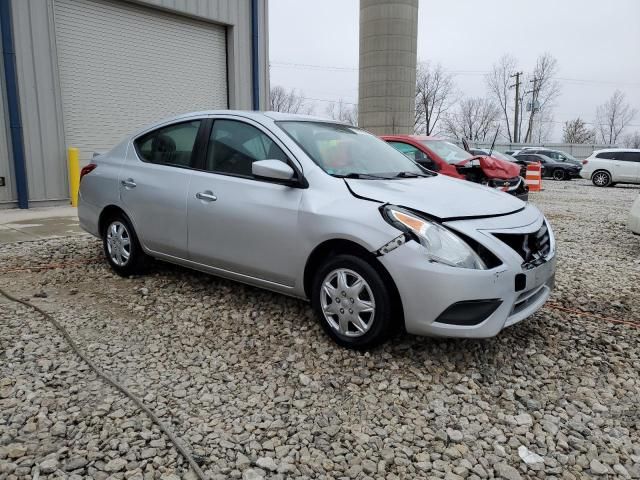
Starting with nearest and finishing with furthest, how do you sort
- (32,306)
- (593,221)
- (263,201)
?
(263,201), (32,306), (593,221)

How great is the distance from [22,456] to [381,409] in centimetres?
175

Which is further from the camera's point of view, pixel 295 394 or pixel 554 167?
pixel 554 167

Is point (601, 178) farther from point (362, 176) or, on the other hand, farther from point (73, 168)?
point (362, 176)

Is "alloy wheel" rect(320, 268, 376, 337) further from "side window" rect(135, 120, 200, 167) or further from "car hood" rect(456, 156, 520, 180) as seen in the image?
"car hood" rect(456, 156, 520, 180)

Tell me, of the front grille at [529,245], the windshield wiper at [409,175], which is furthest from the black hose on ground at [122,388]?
the windshield wiper at [409,175]

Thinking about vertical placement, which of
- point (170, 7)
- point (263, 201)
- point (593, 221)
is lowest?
point (593, 221)

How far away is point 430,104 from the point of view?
225 feet

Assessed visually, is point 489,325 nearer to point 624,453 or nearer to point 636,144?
point 624,453

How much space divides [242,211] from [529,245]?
6.54 feet

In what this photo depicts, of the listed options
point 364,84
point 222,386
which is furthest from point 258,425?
point 364,84

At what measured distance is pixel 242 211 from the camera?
3.89m

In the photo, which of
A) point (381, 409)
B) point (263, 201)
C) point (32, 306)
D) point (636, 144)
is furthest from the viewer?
point (636, 144)

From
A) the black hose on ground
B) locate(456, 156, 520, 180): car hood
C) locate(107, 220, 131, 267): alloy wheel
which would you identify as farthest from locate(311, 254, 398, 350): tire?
locate(456, 156, 520, 180): car hood

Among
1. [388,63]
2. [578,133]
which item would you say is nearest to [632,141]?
[578,133]
